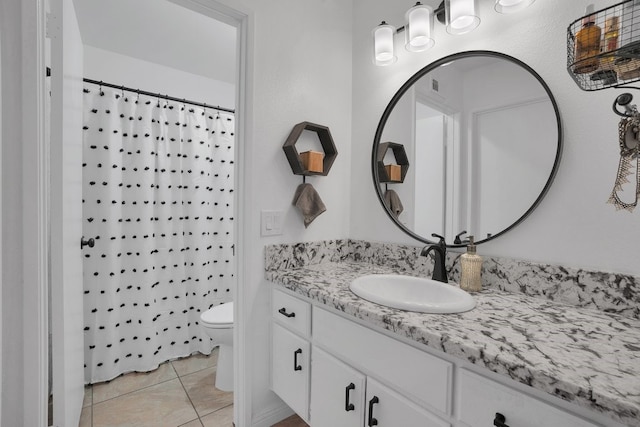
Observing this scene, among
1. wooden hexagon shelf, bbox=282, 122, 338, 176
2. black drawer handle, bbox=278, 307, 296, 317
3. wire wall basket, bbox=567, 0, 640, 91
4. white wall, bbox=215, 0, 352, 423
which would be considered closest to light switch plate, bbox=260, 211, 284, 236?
white wall, bbox=215, 0, 352, 423

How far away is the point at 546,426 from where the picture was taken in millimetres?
654

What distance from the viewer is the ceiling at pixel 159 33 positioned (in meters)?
1.87

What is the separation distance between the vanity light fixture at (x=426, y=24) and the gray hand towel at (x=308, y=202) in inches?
30.3

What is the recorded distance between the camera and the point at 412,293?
134 centimetres

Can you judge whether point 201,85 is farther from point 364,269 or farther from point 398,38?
point 364,269

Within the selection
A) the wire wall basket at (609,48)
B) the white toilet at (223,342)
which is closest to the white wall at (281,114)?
the white toilet at (223,342)

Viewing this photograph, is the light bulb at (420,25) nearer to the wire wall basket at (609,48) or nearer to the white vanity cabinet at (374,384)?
the wire wall basket at (609,48)

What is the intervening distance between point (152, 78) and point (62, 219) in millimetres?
1845

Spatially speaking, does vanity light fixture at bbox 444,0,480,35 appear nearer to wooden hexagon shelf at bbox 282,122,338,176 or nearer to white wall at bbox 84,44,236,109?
wooden hexagon shelf at bbox 282,122,338,176

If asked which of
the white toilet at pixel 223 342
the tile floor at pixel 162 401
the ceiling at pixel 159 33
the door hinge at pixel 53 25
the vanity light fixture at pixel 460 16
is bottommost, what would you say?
the tile floor at pixel 162 401

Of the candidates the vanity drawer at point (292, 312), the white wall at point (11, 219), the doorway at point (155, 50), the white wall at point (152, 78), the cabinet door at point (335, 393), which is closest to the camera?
the white wall at point (11, 219)

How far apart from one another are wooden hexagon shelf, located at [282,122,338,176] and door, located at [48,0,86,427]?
928mm

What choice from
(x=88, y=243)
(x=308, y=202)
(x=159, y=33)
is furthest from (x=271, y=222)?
(x=159, y=33)

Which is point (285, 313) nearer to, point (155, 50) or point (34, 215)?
point (34, 215)
